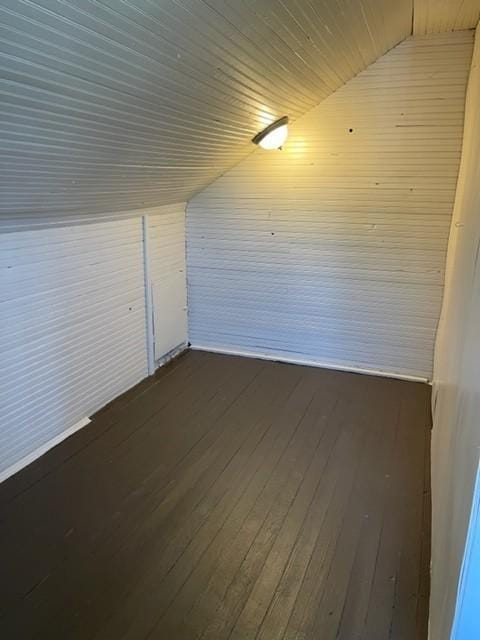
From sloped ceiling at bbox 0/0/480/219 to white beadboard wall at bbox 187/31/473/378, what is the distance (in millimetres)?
323

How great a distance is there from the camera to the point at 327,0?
1636mm

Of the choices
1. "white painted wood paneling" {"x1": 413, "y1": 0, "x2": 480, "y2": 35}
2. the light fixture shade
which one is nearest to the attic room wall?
the light fixture shade

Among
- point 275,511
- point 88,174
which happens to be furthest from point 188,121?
point 275,511

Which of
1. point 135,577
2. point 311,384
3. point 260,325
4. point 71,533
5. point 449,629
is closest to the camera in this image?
point 449,629

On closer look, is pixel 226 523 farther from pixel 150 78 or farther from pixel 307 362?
pixel 307 362

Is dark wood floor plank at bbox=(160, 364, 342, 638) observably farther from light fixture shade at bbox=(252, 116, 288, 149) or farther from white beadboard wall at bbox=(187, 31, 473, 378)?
light fixture shade at bbox=(252, 116, 288, 149)

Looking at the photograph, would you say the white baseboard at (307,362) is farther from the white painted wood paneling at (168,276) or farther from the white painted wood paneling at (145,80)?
the white painted wood paneling at (145,80)

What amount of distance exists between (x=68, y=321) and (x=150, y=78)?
5.05 ft

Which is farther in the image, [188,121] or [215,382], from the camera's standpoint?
[215,382]

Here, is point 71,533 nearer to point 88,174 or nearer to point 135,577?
point 135,577

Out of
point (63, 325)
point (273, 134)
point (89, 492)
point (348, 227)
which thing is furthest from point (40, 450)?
point (348, 227)

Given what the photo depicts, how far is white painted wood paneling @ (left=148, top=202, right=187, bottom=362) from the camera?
11.4 ft

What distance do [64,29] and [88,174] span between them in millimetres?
988

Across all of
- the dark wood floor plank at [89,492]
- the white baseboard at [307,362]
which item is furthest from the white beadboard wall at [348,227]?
the dark wood floor plank at [89,492]
